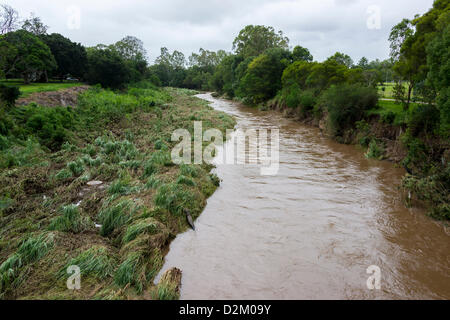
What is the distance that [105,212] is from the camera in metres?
A: 6.25

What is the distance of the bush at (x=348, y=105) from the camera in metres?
15.7

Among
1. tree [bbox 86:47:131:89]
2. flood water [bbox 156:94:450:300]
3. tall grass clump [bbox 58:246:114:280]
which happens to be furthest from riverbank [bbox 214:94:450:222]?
tree [bbox 86:47:131:89]

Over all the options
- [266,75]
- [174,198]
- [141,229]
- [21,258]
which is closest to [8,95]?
[174,198]

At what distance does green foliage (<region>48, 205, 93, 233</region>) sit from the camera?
5531 millimetres

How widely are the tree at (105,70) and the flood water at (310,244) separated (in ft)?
79.3

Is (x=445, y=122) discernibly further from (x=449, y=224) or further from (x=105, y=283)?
(x=105, y=283)

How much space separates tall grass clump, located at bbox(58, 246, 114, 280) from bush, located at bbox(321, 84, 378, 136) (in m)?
15.3

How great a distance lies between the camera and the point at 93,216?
6355 millimetres

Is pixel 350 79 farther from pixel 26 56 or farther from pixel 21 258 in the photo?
pixel 26 56

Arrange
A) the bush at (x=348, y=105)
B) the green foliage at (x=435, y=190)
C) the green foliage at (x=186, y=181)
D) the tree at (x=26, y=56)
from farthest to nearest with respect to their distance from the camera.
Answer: the tree at (x=26, y=56), the bush at (x=348, y=105), the green foliage at (x=186, y=181), the green foliage at (x=435, y=190)

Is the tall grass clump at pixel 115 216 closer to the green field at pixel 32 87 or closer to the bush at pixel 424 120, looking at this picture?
the bush at pixel 424 120

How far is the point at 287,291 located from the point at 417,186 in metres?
5.60

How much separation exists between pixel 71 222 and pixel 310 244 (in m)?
5.31

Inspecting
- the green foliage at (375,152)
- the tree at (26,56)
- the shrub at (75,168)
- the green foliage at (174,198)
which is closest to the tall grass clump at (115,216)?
the green foliage at (174,198)
